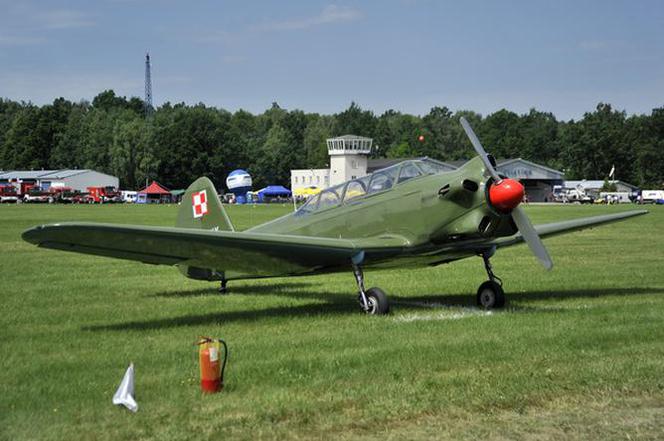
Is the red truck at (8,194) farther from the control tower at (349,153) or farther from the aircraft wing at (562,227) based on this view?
the aircraft wing at (562,227)

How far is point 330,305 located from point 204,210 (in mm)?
3041

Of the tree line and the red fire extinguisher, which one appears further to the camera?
the tree line

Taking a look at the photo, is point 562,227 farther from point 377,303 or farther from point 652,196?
point 652,196

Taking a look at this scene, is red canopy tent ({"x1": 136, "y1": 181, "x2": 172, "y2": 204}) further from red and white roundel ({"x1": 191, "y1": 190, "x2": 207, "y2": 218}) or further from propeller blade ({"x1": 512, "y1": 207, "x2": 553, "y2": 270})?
propeller blade ({"x1": 512, "y1": 207, "x2": 553, "y2": 270})

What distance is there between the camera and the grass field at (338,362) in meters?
5.30

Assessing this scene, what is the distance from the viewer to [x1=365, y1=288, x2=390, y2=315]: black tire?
10289 millimetres

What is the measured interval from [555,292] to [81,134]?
143249 mm

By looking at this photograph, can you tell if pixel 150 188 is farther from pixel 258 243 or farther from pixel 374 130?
pixel 258 243

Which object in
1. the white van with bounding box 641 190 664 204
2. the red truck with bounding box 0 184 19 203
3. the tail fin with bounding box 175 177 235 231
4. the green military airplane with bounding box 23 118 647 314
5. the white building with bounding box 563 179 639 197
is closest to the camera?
the green military airplane with bounding box 23 118 647 314

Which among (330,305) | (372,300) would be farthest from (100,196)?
(372,300)

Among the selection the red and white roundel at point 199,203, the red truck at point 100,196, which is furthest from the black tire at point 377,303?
the red truck at point 100,196

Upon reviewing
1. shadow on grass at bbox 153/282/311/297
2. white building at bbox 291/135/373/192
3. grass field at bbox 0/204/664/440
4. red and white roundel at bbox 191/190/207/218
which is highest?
white building at bbox 291/135/373/192

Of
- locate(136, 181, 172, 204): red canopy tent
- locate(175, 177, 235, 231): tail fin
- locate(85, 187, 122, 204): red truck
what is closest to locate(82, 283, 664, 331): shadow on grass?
locate(175, 177, 235, 231): tail fin

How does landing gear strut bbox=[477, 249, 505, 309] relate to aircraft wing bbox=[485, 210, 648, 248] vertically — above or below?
below
